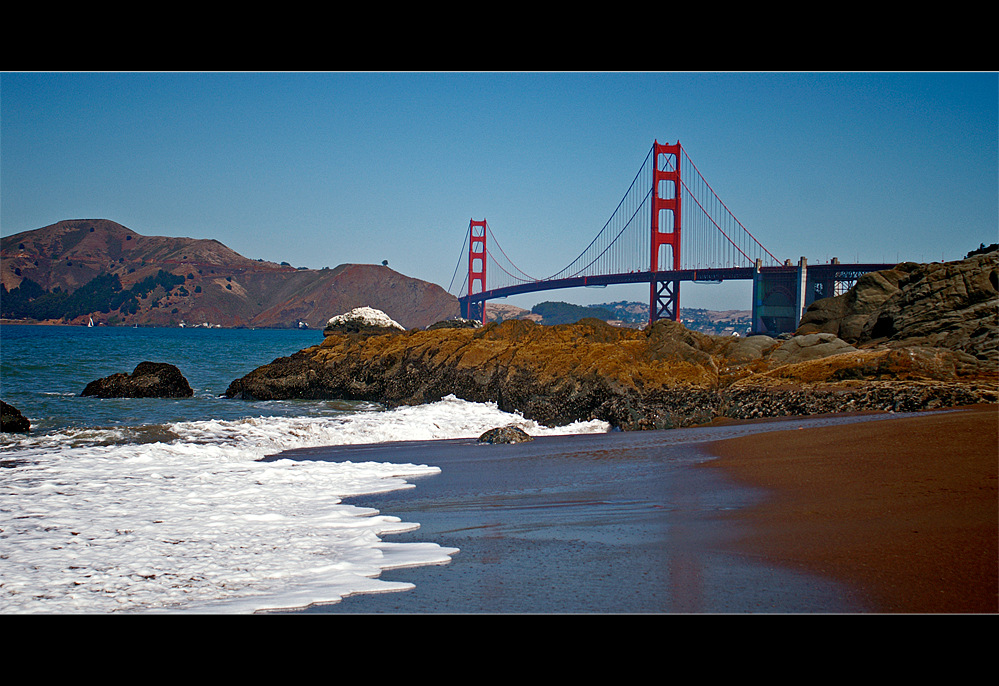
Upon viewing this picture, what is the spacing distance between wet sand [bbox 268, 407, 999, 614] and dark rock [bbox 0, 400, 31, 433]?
247 inches

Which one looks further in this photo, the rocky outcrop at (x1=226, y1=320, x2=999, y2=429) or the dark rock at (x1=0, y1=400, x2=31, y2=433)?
the dark rock at (x1=0, y1=400, x2=31, y2=433)

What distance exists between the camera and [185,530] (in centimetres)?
390

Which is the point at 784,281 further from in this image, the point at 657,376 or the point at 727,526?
the point at 727,526

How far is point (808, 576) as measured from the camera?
2816mm

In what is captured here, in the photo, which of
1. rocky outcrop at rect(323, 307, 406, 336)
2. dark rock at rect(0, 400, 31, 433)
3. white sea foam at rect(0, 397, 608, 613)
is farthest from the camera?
rocky outcrop at rect(323, 307, 406, 336)

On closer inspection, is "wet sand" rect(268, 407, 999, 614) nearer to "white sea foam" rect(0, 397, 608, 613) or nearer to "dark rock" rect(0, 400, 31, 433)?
"white sea foam" rect(0, 397, 608, 613)

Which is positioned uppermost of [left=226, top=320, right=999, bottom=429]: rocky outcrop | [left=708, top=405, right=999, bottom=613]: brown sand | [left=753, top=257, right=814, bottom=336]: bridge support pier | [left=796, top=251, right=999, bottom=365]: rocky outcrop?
[left=753, top=257, right=814, bottom=336]: bridge support pier

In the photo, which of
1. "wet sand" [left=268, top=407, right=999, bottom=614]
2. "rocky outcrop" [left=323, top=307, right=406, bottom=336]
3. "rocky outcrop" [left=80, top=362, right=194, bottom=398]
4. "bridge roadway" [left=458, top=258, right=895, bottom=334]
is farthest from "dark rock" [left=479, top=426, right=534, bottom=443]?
"bridge roadway" [left=458, top=258, right=895, bottom=334]

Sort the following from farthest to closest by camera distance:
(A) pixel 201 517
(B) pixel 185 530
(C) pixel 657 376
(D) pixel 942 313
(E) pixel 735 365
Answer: (E) pixel 735 365 < (D) pixel 942 313 < (C) pixel 657 376 < (A) pixel 201 517 < (B) pixel 185 530

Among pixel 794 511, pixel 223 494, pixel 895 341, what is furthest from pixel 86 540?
pixel 895 341

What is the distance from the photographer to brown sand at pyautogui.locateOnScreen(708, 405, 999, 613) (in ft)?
8.75

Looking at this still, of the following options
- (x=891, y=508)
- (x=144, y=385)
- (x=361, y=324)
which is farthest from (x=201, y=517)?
(x=361, y=324)

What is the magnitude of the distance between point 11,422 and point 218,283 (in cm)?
8019

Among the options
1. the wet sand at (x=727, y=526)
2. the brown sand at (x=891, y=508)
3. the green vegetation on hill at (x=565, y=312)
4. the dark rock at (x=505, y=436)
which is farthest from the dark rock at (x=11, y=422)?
the green vegetation on hill at (x=565, y=312)
